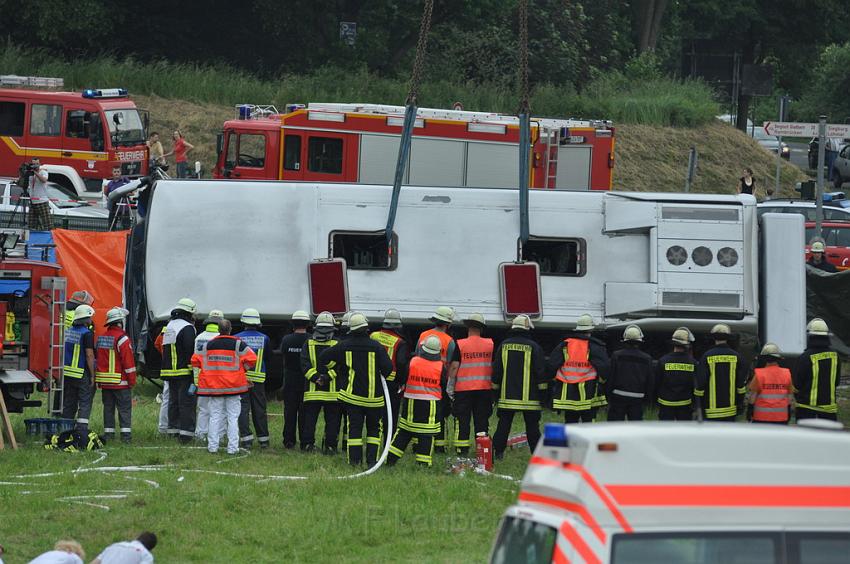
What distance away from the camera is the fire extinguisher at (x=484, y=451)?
14516mm

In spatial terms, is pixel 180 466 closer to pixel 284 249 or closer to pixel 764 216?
pixel 284 249

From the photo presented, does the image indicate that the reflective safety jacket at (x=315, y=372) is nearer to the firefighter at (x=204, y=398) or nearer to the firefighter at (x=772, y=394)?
the firefighter at (x=204, y=398)

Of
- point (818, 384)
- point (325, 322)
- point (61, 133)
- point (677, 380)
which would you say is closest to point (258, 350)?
point (325, 322)

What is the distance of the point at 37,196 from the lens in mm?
26531

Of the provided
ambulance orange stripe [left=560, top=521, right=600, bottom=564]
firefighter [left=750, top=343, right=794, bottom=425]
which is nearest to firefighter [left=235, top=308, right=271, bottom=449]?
firefighter [left=750, top=343, right=794, bottom=425]

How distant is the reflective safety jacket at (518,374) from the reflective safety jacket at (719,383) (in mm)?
1814

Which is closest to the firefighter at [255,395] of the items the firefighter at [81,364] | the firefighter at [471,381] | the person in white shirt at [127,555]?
the firefighter at [81,364]

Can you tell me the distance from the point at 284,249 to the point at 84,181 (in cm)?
1397

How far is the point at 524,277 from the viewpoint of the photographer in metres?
18.5

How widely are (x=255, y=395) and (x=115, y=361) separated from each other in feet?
5.18

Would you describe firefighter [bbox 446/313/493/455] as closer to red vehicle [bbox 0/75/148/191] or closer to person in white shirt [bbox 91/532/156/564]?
person in white shirt [bbox 91/532/156/564]

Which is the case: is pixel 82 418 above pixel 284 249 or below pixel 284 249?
below

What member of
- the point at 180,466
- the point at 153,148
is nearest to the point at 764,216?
the point at 180,466

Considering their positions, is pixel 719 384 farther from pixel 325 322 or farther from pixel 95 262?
pixel 95 262
